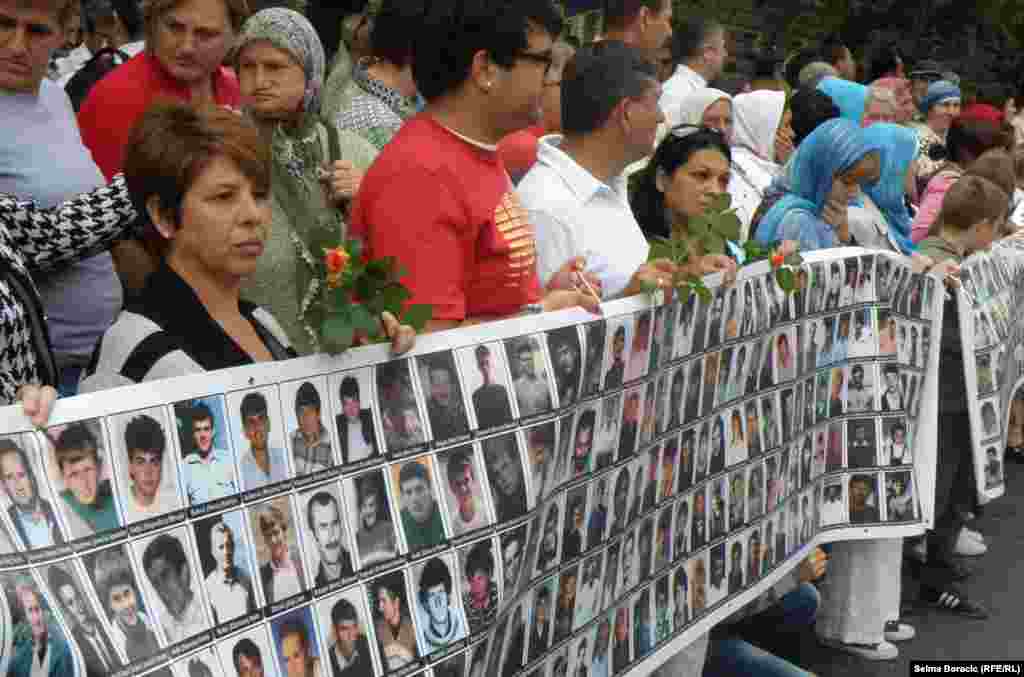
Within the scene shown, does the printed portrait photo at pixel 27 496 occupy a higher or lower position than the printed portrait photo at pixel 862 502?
higher

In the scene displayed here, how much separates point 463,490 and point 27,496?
1.05 meters

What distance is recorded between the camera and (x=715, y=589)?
15.2 ft

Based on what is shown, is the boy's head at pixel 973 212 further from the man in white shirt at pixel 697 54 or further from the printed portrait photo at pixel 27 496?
the printed portrait photo at pixel 27 496

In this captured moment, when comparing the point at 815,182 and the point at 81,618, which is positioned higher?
the point at 815,182

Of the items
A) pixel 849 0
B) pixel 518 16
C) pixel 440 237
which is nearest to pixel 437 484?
pixel 440 237

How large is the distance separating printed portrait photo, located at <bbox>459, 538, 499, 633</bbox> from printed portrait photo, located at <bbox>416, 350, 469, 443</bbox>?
25 centimetres

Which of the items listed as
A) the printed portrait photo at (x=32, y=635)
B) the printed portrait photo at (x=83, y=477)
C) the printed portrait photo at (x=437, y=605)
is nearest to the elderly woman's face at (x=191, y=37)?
the printed portrait photo at (x=437, y=605)

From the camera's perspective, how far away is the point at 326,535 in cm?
283

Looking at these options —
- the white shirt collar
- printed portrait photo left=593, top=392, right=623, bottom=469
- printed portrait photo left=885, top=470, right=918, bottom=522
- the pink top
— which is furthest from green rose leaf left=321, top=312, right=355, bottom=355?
the pink top

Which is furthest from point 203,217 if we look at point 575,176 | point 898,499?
Answer: point 898,499

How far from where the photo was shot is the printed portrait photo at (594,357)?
3613 millimetres

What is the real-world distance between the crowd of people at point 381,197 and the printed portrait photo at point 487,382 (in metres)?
0.17

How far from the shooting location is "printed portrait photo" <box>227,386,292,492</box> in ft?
8.77

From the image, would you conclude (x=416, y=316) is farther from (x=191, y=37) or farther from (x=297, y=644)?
(x=191, y=37)
